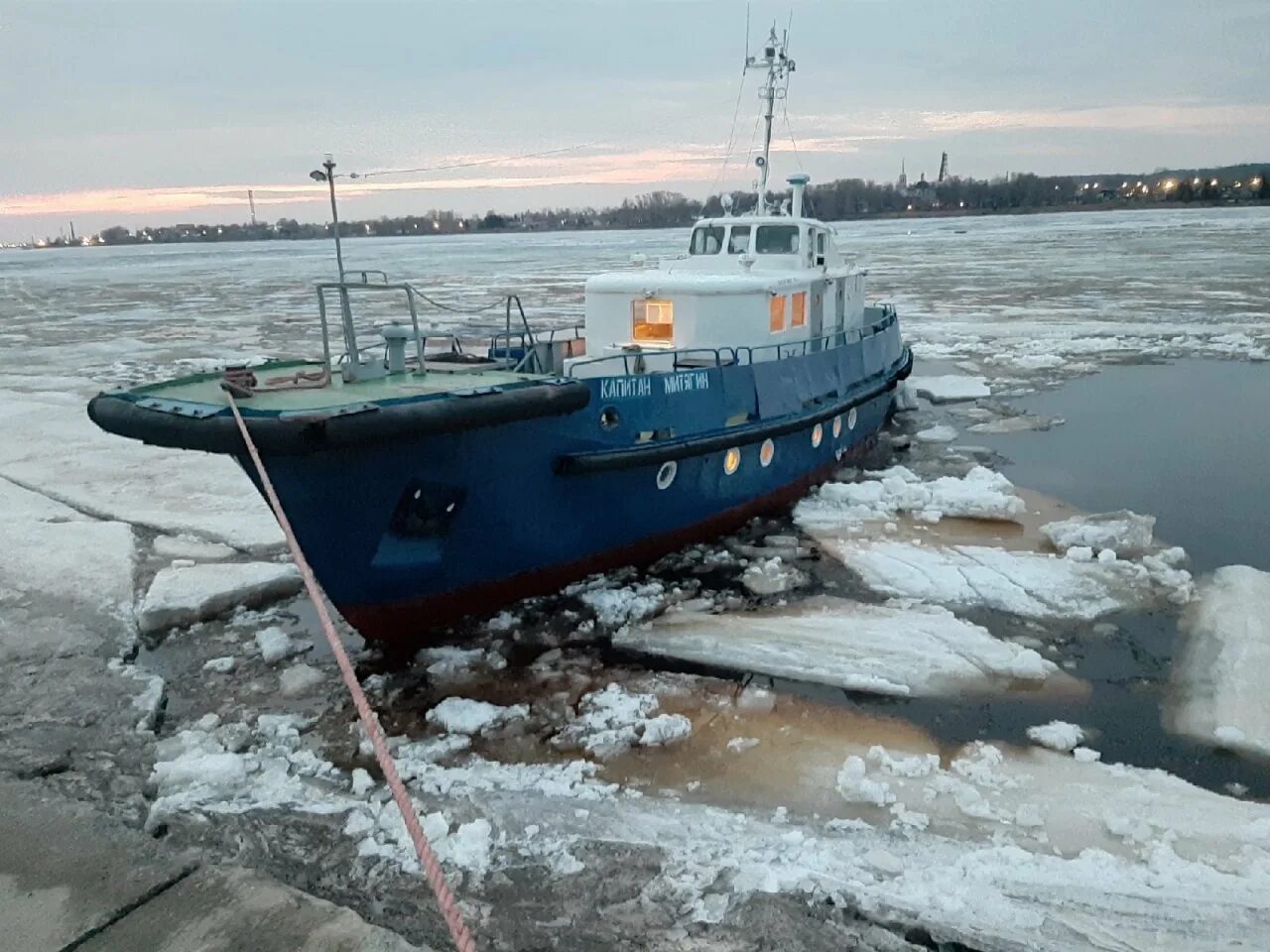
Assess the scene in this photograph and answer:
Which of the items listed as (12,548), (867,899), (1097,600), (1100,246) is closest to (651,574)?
(1097,600)

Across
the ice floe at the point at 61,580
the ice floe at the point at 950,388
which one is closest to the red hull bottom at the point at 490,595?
the ice floe at the point at 61,580

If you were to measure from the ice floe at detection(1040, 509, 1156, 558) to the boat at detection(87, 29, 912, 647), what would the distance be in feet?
7.47

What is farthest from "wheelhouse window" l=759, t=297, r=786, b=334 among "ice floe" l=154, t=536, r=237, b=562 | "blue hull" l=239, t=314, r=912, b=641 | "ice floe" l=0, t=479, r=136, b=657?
"ice floe" l=0, t=479, r=136, b=657

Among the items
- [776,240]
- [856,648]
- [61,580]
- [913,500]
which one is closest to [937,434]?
[913,500]

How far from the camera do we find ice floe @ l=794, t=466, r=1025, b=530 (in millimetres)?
7973

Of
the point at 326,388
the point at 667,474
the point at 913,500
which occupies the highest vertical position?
the point at 326,388

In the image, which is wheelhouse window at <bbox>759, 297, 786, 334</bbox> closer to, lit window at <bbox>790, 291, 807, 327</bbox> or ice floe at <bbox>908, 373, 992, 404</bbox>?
lit window at <bbox>790, 291, 807, 327</bbox>

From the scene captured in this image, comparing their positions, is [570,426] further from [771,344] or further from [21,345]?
[21,345]

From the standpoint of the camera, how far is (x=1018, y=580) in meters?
6.51

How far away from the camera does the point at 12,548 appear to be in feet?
22.8

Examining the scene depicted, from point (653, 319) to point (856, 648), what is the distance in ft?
12.6

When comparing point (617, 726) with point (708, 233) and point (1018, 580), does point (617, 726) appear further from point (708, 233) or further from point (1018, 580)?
point (708, 233)

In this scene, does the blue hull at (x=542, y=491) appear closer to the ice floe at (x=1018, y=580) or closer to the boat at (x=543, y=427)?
the boat at (x=543, y=427)

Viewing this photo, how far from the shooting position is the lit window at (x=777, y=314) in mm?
8352
